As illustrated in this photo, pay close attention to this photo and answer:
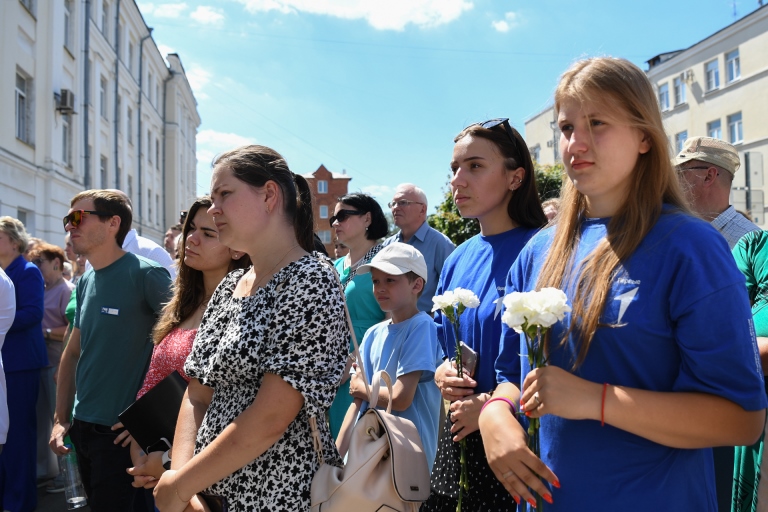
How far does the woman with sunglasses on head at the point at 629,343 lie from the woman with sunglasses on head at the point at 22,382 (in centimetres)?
502

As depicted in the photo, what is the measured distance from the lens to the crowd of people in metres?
1.49

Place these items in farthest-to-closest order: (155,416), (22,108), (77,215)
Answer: (22,108) → (77,215) → (155,416)

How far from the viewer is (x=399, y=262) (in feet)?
11.6

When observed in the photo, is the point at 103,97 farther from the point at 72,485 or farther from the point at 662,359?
the point at 662,359

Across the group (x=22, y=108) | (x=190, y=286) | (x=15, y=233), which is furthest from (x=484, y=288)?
(x=22, y=108)

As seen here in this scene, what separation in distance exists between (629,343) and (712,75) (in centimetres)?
3119

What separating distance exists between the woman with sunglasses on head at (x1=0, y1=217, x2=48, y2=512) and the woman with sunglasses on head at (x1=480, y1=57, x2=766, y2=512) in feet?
16.5

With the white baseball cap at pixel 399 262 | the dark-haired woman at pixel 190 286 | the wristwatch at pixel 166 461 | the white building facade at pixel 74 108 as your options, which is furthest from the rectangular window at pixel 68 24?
the wristwatch at pixel 166 461

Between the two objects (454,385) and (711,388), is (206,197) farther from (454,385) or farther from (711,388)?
(711,388)

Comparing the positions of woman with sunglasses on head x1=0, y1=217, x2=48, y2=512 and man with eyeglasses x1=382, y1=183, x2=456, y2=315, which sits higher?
man with eyeglasses x1=382, y1=183, x2=456, y2=315

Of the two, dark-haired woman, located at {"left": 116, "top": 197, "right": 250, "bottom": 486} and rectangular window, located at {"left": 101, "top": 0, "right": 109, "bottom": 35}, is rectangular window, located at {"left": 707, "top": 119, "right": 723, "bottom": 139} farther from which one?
dark-haired woman, located at {"left": 116, "top": 197, "right": 250, "bottom": 486}

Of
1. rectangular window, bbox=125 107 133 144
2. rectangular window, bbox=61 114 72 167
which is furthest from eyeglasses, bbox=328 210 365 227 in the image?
rectangular window, bbox=125 107 133 144

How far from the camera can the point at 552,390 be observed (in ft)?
4.85

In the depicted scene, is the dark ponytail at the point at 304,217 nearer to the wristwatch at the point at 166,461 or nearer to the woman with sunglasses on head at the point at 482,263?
the woman with sunglasses on head at the point at 482,263
